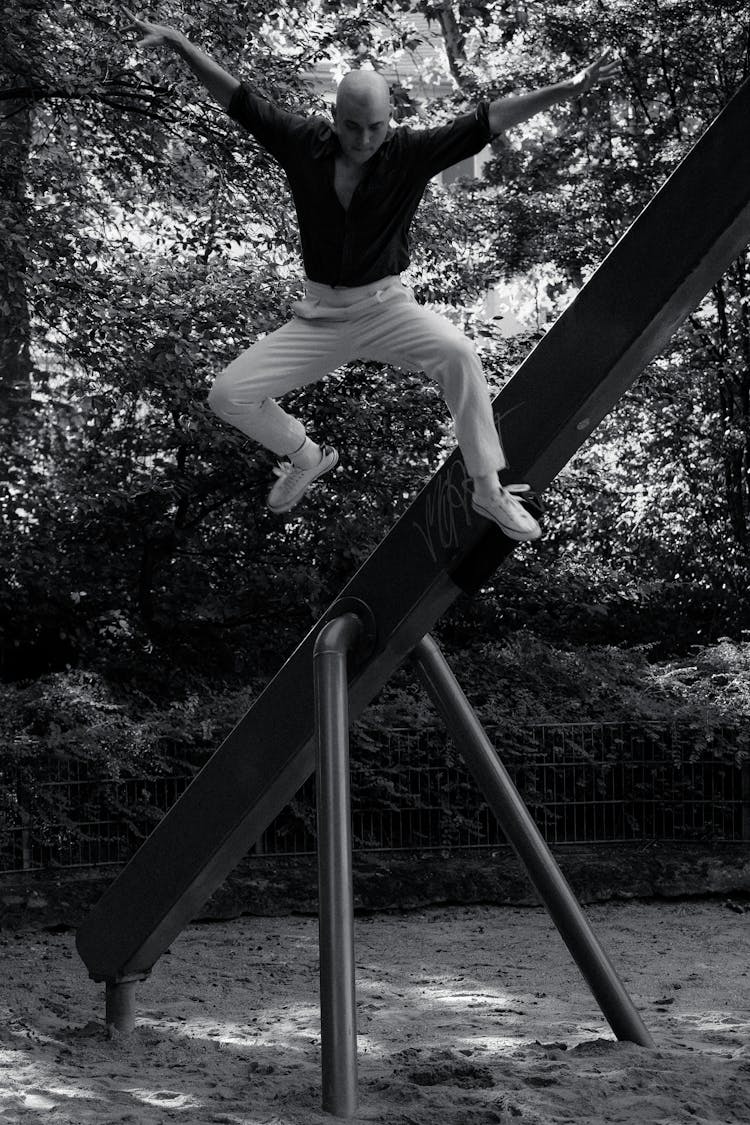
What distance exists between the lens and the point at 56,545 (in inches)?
414

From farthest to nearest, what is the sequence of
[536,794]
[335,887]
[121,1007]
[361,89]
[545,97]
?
1. [536,794]
2. [121,1007]
3. [335,887]
4. [361,89]
5. [545,97]

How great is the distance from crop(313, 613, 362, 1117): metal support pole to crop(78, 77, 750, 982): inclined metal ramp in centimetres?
18

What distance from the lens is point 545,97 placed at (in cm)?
359

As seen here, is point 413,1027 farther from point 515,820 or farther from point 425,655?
point 425,655

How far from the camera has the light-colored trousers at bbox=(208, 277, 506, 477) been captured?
391 centimetres

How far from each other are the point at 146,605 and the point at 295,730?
616 cm

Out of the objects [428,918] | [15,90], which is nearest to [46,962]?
[428,918]

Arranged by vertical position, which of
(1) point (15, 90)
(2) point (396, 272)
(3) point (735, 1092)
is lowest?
(3) point (735, 1092)

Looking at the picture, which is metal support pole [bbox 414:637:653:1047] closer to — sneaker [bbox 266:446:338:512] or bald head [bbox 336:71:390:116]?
sneaker [bbox 266:446:338:512]

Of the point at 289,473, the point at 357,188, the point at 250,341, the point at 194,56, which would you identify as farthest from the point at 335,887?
the point at 250,341

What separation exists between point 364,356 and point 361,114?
2.49 ft

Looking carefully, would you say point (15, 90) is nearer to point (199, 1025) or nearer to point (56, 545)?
point (56, 545)

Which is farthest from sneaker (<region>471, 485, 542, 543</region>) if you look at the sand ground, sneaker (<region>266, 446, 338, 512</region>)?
the sand ground

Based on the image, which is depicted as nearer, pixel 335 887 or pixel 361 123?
pixel 361 123
